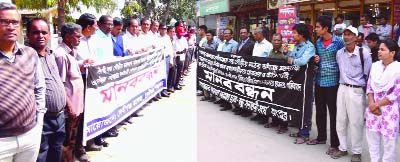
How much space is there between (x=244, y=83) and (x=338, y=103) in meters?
2.08

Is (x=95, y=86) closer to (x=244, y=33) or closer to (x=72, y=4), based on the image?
(x=244, y=33)

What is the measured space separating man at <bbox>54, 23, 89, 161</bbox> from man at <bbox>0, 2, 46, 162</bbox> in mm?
931

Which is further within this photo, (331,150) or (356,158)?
(331,150)

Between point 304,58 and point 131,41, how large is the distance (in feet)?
10.8

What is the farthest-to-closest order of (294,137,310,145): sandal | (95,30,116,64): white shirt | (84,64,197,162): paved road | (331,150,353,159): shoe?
(294,137,310,145): sandal → (95,30,116,64): white shirt → (84,64,197,162): paved road → (331,150,353,159): shoe

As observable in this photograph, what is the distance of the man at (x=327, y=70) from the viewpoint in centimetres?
443

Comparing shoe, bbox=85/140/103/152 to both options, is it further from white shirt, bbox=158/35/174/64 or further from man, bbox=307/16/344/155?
white shirt, bbox=158/35/174/64

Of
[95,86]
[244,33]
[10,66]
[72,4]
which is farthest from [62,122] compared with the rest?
[72,4]

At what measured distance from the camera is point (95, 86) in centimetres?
452

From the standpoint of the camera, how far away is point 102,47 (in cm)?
483

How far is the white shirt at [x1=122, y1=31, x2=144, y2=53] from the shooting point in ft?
21.7

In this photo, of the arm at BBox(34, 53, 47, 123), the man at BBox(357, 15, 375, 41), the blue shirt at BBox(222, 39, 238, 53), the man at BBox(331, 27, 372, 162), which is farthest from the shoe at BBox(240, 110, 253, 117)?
the man at BBox(357, 15, 375, 41)

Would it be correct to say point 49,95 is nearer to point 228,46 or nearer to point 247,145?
point 247,145

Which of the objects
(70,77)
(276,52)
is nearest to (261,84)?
(276,52)
